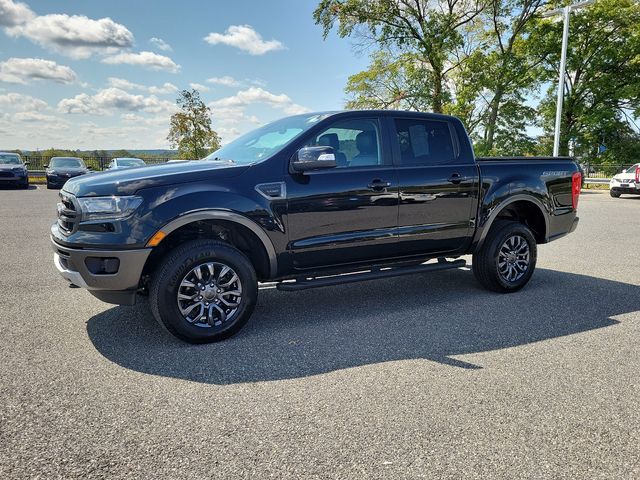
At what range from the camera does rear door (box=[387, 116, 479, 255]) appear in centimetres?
468

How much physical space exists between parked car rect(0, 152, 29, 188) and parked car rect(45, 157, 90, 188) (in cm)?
98

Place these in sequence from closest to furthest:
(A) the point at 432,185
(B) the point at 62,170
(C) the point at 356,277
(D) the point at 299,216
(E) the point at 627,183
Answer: (D) the point at 299,216, (C) the point at 356,277, (A) the point at 432,185, (E) the point at 627,183, (B) the point at 62,170

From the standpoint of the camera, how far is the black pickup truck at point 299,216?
3.63m

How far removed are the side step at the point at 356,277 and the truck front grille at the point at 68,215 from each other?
1.64 metres

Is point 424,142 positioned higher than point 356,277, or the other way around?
point 424,142

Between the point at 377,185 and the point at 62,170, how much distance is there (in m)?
21.5

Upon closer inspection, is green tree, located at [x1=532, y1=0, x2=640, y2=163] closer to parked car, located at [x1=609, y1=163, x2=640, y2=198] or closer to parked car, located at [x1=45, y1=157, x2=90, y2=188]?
parked car, located at [x1=609, y1=163, x2=640, y2=198]

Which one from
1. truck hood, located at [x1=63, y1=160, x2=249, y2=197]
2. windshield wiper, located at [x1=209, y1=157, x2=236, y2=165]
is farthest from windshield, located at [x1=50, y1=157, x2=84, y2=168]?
truck hood, located at [x1=63, y1=160, x2=249, y2=197]

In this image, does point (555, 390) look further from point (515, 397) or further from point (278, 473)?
point (278, 473)

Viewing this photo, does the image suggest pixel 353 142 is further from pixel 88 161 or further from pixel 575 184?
pixel 88 161

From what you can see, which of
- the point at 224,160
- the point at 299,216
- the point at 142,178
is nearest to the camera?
the point at 142,178

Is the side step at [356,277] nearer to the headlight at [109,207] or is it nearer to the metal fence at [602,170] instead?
the headlight at [109,207]

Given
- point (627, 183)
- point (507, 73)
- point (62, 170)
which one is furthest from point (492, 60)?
point (62, 170)

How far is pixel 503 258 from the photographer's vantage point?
5266 millimetres
